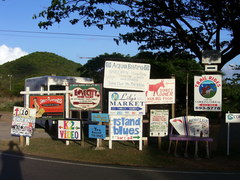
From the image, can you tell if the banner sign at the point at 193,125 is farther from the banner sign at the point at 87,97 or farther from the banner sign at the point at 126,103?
the banner sign at the point at 87,97

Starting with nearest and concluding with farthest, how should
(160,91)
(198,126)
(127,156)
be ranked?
(127,156)
(198,126)
(160,91)

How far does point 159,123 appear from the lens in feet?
39.8

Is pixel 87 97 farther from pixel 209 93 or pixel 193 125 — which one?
pixel 209 93

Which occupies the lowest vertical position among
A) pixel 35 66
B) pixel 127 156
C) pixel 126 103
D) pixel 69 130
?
pixel 127 156

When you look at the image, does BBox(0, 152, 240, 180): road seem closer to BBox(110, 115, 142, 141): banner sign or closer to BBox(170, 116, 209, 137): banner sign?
BBox(110, 115, 142, 141): banner sign

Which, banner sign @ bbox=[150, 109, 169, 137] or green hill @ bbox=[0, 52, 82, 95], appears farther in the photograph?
green hill @ bbox=[0, 52, 82, 95]

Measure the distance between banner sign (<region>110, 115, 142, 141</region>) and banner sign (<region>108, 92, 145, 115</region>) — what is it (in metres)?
0.24

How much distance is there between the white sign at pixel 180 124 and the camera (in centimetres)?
1145

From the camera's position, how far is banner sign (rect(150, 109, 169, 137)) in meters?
12.1

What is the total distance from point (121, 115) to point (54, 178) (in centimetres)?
445

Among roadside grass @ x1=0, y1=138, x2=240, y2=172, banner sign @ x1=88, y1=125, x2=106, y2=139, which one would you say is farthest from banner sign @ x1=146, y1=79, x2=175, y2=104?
banner sign @ x1=88, y1=125, x2=106, y2=139

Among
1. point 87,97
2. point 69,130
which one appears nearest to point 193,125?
point 87,97

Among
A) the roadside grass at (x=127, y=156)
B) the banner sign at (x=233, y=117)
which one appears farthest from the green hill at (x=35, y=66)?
the banner sign at (x=233, y=117)

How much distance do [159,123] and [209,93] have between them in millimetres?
2070
